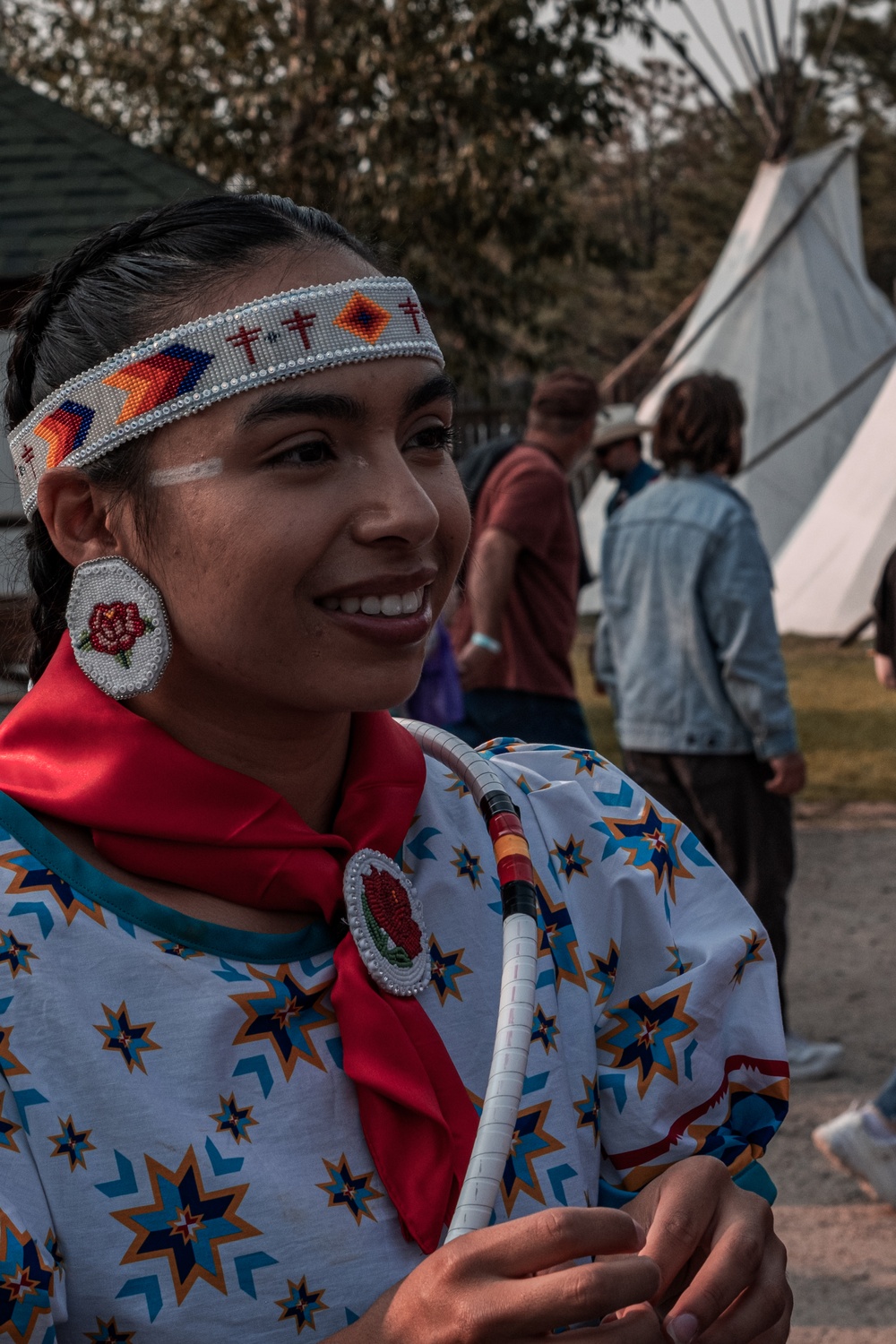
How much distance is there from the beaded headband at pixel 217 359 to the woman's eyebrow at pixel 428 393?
4 centimetres

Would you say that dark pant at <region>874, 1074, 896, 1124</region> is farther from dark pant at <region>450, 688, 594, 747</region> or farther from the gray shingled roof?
the gray shingled roof

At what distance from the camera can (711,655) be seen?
4602mm

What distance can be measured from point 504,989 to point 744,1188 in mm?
383

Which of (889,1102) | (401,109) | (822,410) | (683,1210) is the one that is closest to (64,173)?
(401,109)

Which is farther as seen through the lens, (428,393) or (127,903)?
(428,393)

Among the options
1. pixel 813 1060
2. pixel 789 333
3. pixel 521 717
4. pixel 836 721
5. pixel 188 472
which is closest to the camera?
pixel 188 472

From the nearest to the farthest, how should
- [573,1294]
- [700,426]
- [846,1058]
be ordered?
1. [573,1294]
2. [700,426]
3. [846,1058]

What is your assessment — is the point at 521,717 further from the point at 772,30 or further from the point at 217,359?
the point at 772,30

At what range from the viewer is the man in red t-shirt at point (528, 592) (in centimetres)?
504

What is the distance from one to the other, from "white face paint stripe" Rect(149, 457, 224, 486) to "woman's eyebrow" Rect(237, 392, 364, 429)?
0.14ft

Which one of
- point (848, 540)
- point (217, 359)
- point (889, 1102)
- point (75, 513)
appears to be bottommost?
point (848, 540)

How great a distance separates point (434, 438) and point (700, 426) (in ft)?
10.4

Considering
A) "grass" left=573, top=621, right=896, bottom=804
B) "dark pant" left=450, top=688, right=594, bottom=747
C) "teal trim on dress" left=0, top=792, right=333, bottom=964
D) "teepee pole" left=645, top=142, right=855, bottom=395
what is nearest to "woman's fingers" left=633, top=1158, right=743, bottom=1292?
"teal trim on dress" left=0, top=792, right=333, bottom=964

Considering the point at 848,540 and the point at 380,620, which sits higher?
the point at 380,620
